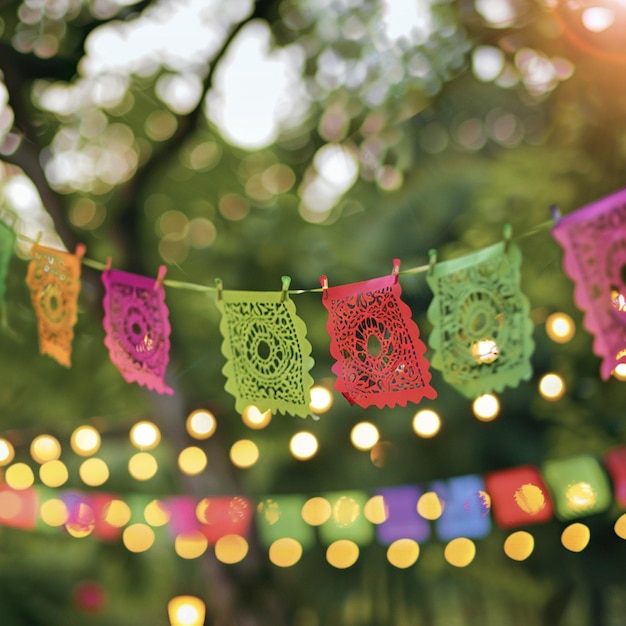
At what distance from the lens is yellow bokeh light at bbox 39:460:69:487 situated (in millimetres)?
3441

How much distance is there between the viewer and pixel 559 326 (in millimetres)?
2607

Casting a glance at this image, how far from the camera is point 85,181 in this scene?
3217 millimetres

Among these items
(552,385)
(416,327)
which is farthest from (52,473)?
(416,327)

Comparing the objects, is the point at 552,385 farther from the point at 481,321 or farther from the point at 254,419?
the point at 481,321

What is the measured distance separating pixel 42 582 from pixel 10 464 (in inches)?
28.3

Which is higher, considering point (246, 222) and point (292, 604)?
point (246, 222)

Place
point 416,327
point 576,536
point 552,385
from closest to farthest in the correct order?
point 416,327 → point 552,385 → point 576,536

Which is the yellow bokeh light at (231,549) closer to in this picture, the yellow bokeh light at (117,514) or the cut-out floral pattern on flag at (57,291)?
the yellow bokeh light at (117,514)

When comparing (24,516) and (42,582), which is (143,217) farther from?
(42,582)

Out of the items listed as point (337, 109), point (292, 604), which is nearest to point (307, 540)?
point (292, 604)

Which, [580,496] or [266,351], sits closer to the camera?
[266,351]

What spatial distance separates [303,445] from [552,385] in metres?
1.03

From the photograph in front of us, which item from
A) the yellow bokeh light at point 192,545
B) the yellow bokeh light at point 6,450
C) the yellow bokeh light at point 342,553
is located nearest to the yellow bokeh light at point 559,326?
the yellow bokeh light at point 342,553

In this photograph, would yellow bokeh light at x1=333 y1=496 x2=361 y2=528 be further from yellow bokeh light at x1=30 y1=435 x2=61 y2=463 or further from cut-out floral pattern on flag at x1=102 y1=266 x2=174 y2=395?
cut-out floral pattern on flag at x1=102 y1=266 x2=174 y2=395
